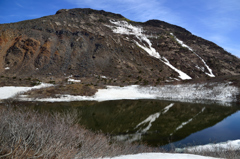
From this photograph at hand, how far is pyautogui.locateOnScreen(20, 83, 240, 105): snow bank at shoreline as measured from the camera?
32959mm

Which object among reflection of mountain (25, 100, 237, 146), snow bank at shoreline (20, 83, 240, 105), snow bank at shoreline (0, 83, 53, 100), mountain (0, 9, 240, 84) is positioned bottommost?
reflection of mountain (25, 100, 237, 146)

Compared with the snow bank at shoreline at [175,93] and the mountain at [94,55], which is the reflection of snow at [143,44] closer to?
the mountain at [94,55]

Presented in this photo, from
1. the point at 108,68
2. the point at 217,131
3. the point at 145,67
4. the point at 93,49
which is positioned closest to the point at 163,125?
the point at 217,131

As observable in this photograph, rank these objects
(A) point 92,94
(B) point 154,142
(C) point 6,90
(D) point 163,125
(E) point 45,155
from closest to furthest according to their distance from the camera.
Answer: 1. (E) point 45,155
2. (B) point 154,142
3. (D) point 163,125
4. (C) point 6,90
5. (A) point 92,94

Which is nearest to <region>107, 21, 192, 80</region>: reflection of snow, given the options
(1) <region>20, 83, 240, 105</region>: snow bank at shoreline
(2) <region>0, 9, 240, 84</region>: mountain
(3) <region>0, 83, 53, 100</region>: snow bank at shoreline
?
(2) <region>0, 9, 240, 84</region>: mountain

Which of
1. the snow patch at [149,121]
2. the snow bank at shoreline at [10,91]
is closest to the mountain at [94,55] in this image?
the snow bank at shoreline at [10,91]

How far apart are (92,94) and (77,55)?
27.4 m

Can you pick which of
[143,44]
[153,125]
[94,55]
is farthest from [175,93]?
[143,44]

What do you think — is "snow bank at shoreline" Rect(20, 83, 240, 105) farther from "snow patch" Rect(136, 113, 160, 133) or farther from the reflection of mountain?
"snow patch" Rect(136, 113, 160, 133)

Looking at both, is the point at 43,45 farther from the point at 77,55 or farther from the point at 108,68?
the point at 108,68

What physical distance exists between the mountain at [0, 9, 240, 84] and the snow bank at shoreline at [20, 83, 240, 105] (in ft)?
21.2

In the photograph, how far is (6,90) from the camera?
97.3 feet

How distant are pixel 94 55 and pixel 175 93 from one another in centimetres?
3055

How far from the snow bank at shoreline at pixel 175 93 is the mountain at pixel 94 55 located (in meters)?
6.47
